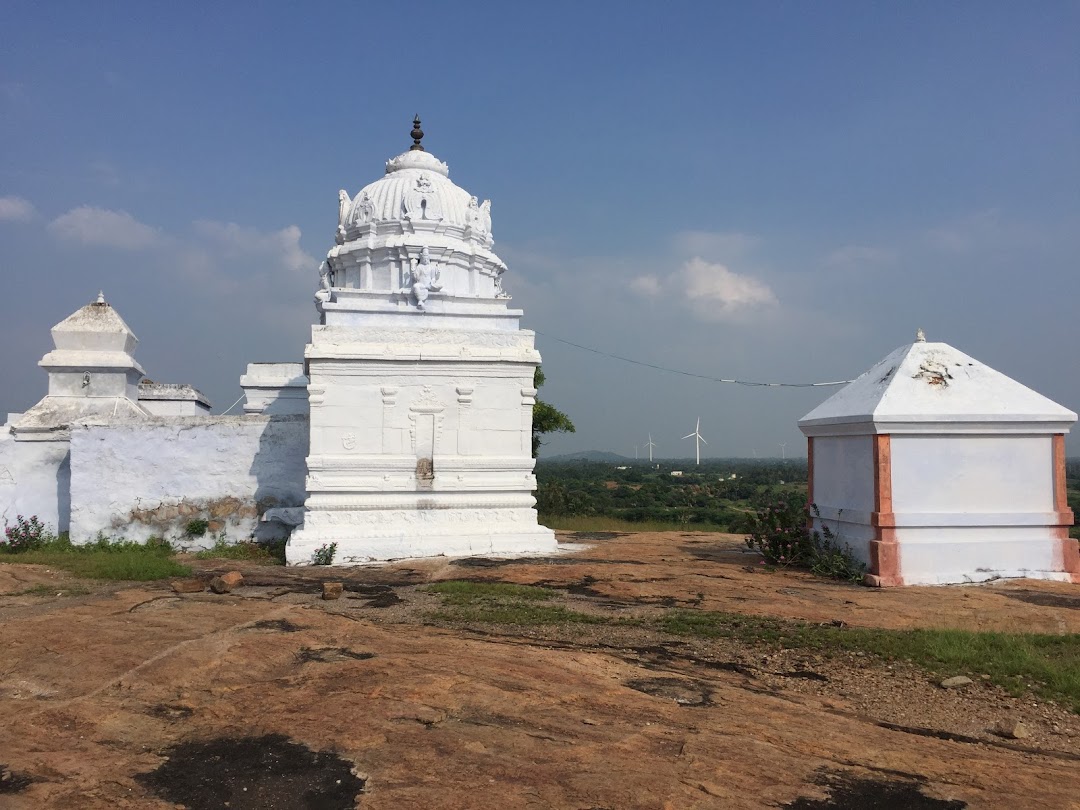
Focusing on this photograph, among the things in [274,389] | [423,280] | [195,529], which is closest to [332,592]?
[195,529]

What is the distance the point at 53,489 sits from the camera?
14.9 meters

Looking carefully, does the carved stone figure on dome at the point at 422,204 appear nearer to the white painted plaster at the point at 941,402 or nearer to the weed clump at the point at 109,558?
the weed clump at the point at 109,558

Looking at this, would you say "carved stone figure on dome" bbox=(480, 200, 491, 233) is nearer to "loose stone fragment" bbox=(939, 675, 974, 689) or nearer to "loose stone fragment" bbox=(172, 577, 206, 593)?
"loose stone fragment" bbox=(172, 577, 206, 593)

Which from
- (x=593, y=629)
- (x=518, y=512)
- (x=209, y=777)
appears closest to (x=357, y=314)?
(x=518, y=512)

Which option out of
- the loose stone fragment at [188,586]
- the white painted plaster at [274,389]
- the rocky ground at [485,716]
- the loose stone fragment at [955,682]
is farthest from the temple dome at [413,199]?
the loose stone fragment at [955,682]

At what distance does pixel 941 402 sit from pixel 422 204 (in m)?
11.9

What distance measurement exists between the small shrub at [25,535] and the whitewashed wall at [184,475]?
0.69 m

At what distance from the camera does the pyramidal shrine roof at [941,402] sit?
11.0 m

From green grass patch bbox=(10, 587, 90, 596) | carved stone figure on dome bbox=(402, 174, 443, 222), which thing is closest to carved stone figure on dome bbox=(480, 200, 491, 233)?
carved stone figure on dome bbox=(402, 174, 443, 222)

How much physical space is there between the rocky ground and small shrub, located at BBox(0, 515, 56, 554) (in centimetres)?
616

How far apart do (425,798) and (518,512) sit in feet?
36.2

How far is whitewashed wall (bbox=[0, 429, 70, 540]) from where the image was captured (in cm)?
1454

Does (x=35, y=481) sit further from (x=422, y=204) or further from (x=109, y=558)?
(x=422, y=204)

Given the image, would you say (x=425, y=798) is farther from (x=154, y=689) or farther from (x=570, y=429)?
(x=570, y=429)
